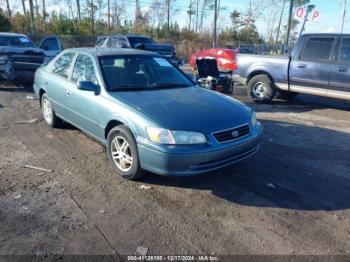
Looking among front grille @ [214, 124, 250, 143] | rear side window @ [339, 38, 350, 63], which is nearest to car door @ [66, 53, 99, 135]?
front grille @ [214, 124, 250, 143]

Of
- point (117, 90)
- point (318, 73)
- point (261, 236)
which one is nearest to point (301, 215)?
point (261, 236)

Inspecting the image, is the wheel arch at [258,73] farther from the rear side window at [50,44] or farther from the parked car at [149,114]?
the rear side window at [50,44]

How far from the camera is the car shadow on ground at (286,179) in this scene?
12.8 feet

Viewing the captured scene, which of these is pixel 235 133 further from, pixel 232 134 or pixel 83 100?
pixel 83 100

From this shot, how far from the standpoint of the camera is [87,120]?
16.2ft

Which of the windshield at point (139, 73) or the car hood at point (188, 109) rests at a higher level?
the windshield at point (139, 73)

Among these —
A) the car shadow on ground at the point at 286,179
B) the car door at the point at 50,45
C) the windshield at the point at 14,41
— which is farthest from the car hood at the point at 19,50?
the car shadow on ground at the point at 286,179

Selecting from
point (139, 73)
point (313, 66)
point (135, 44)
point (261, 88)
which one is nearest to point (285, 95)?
point (261, 88)

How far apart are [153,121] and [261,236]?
1640mm

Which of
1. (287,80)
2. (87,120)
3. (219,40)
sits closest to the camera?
(87,120)

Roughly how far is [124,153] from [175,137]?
88 centimetres

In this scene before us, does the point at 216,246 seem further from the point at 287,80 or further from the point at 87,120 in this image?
the point at 287,80

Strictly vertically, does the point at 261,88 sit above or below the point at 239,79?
below

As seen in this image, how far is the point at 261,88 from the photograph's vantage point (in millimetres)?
9625
